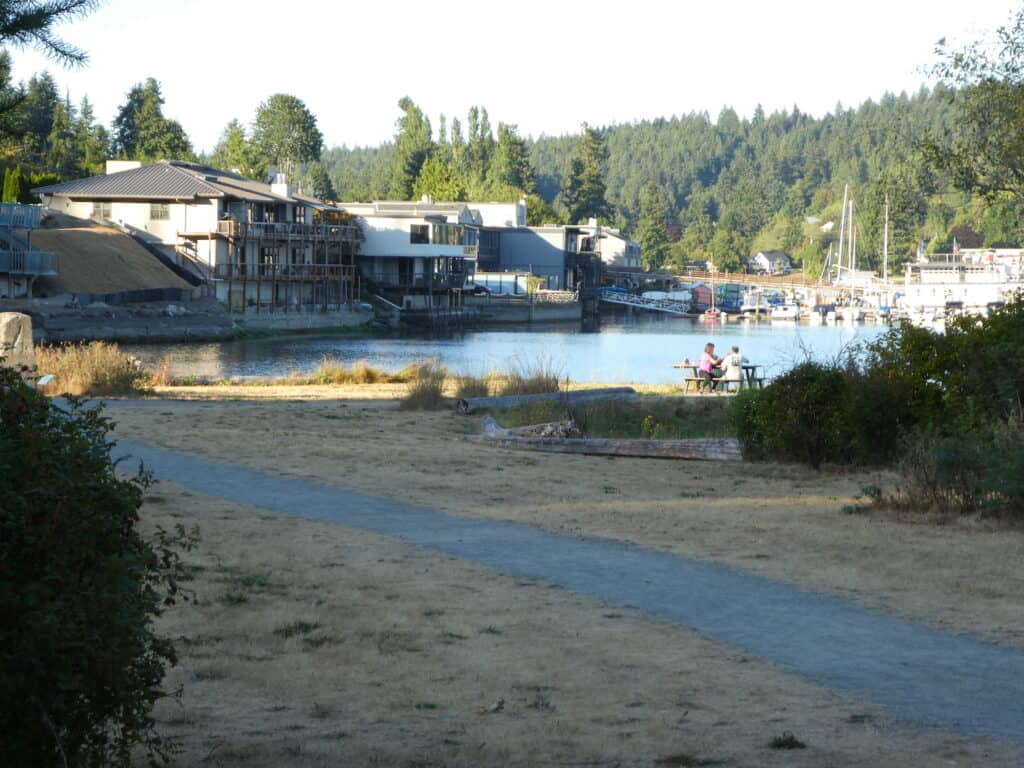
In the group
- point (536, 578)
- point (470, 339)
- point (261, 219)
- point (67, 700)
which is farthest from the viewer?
point (261, 219)

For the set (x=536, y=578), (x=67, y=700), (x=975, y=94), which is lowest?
(x=536, y=578)

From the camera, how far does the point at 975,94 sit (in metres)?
24.5

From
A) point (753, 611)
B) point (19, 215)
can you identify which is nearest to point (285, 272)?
point (19, 215)

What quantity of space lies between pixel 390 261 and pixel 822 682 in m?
87.2

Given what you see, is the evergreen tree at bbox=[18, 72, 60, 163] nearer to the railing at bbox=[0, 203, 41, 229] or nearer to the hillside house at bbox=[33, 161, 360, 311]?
the hillside house at bbox=[33, 161, 360, 311]

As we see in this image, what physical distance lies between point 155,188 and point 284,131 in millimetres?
53660

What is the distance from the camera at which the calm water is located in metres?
46.6

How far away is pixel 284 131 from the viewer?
424 ft

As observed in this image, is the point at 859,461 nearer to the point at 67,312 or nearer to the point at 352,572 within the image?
the point at 352,572

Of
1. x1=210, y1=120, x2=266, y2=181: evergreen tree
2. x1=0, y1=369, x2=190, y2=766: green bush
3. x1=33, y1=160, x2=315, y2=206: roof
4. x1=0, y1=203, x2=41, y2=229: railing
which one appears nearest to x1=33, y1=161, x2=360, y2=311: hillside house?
x1=33, y1=160, x2=315, y2=206: roof

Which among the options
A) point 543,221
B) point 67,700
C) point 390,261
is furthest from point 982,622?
point 543,221

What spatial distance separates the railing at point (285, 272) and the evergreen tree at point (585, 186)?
64731mm

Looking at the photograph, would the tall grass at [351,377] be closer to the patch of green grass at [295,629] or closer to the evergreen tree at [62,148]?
the patch of green grass at [295,629]

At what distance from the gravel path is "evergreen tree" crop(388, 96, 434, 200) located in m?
133
